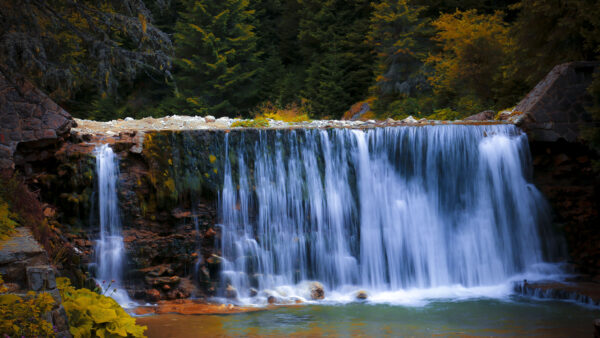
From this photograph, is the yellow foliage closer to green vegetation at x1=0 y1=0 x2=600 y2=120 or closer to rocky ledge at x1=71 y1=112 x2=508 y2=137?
green vegetation at x1=0 y1=0 x2=600 y2=120

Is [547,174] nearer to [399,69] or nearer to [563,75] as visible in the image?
[563,75]

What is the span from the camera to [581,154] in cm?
1116

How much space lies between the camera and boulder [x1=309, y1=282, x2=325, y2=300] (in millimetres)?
9297

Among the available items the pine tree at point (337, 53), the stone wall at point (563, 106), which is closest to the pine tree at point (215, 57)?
the pine tree at point (337, 53)

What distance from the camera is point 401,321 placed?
7.61m

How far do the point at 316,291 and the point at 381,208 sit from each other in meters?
2.34

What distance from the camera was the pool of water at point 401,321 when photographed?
696 cm

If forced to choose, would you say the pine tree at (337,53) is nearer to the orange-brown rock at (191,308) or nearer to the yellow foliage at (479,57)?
the yellow foliage at (479,57)

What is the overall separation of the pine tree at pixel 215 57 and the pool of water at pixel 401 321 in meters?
19.3

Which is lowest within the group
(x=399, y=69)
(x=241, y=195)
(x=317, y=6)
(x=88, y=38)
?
(x=241, y=195)

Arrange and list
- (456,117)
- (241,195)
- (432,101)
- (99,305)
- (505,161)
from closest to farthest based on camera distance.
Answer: (99,305), (241,195), (505,161), (456,117), (432,101)

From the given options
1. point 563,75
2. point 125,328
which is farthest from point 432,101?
point 125,328

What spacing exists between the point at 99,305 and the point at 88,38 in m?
5.79

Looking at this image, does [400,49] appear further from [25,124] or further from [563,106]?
[25,124]
